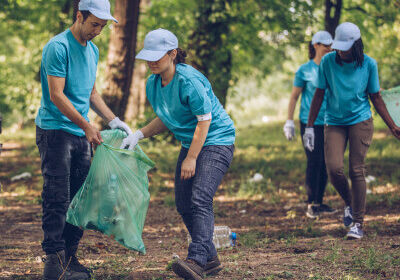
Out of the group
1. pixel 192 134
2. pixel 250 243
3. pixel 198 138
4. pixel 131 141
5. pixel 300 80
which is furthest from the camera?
pixel 300 80

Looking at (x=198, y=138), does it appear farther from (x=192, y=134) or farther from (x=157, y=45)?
(x=157, y=45)

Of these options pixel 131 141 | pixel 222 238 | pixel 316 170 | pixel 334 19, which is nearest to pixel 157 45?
pixel 131 141

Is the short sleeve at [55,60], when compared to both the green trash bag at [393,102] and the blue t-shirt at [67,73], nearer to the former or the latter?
the blue t-shirt at [67,73]

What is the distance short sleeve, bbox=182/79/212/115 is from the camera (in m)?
3.38

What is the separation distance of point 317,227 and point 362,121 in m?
1.36

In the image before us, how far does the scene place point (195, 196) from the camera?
3.50 meters

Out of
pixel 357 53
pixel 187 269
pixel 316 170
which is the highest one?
pixel 357 53

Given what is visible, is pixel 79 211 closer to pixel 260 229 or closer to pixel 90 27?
pixel 90 27

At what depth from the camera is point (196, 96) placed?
133 inches

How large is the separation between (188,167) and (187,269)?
631 mm

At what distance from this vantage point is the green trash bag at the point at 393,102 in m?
5.09

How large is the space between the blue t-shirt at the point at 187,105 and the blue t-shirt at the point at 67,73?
1.37 feet

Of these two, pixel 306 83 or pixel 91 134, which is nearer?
pixel 91 134

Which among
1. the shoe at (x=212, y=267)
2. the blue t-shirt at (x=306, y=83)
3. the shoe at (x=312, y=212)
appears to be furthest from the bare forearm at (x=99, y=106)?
the shoe at (x=312, y=212)
